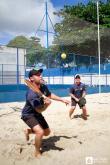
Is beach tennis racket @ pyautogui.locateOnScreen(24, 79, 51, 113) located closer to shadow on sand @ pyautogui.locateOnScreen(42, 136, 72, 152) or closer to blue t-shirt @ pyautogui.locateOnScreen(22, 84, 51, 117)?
blue t-shirt @ pyautogui.locateOnScreen(22, 84, 51, 117)

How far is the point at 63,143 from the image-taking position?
7.31 meters

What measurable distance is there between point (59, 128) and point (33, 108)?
2.68 m

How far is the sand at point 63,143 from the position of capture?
6215mm

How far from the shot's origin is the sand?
621cm

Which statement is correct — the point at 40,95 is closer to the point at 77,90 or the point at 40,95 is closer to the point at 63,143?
the point at 63,143

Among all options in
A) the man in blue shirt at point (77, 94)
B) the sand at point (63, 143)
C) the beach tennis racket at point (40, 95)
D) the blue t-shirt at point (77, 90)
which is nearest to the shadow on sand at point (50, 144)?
the sand at point (63, 143)

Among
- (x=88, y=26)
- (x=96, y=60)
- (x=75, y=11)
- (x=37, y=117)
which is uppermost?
(x=75, y=11)

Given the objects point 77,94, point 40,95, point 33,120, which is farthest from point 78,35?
point 40,95

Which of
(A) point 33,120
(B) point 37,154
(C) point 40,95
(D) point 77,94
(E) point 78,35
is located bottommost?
(B) point 37,154

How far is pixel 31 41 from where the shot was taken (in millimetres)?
29547

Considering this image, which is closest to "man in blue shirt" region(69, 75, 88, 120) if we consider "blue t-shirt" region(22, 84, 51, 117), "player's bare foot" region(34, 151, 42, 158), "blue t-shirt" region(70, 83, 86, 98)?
"blue t-shirt" region(70, 83, 86, 98)

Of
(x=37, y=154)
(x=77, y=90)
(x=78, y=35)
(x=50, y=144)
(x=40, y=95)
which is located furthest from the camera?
(x=78, y=35)

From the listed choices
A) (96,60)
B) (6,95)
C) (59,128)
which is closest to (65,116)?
(59,128)

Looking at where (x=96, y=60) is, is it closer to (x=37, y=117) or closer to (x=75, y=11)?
(x=75, y=11)
